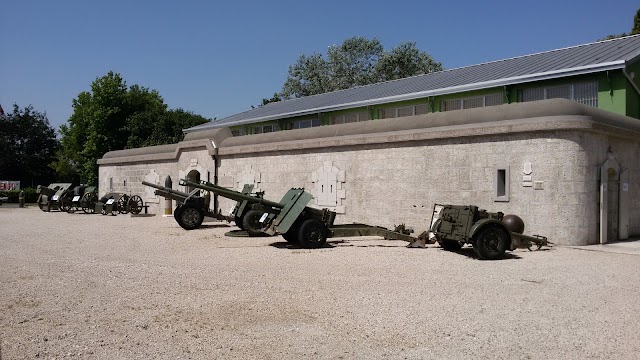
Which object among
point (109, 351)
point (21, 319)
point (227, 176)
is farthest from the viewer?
point (227, 176)

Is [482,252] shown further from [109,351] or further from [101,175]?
[101,175]

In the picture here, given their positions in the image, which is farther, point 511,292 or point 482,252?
point 482,252

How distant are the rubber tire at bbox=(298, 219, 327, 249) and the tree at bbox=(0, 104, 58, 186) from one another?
172ft

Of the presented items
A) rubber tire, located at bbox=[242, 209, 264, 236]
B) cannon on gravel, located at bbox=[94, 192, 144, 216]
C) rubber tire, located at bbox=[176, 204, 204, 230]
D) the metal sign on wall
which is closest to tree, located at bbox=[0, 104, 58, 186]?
the metal sign on wall

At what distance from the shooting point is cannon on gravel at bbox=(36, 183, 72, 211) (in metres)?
25.5

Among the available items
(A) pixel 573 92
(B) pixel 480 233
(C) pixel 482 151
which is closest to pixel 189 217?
(C) pixel 482 151

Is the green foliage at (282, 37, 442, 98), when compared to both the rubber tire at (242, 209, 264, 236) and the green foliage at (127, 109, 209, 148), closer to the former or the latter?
the green foliage at (127, 109, 209, 148)

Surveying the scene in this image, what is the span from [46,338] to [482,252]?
7.28 m

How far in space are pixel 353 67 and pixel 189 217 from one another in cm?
3153

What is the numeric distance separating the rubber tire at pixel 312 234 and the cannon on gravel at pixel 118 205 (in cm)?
1394

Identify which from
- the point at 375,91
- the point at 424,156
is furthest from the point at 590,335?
the point at 375,91

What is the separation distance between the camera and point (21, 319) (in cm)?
537

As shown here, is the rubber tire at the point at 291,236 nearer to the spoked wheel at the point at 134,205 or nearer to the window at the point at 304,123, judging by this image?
the spoked wheel at the point at 134,205

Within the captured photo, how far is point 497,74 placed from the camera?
18.2 meters
